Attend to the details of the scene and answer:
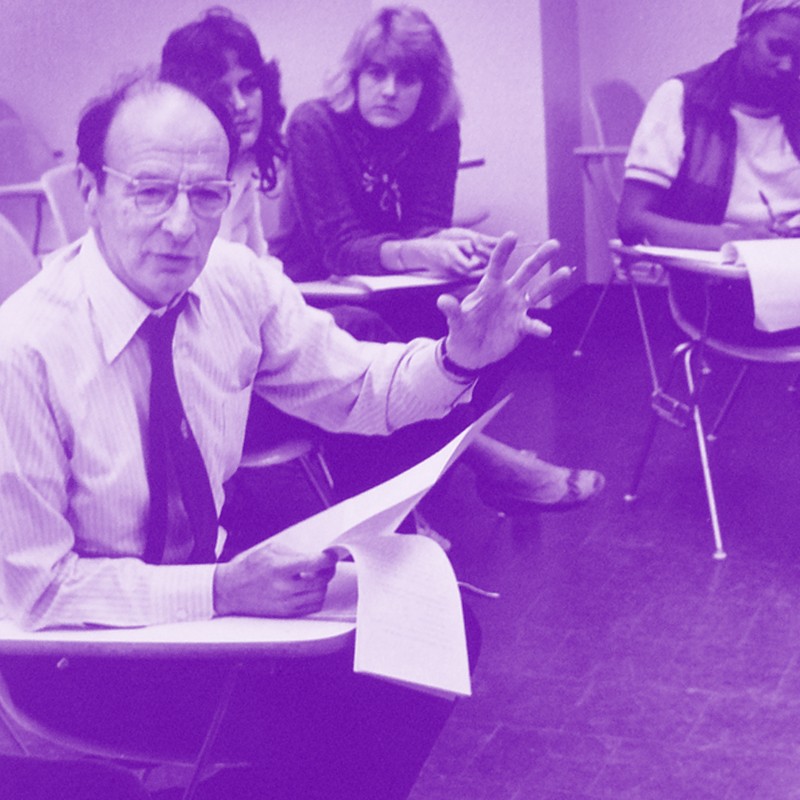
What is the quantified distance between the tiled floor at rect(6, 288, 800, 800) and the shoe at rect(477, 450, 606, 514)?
0.47 ft

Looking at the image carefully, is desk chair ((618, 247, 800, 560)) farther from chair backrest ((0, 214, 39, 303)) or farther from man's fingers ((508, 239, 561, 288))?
chair backrest ((0, 214, 39, 303))

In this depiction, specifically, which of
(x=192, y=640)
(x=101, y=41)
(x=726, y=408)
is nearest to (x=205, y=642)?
(x=192, y=640)

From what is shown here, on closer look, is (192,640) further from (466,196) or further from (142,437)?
(466,196)

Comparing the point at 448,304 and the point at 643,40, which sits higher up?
the point at 448,304

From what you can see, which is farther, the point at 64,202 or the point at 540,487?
Result: the point at 64,202

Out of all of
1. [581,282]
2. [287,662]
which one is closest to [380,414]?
[287,662]

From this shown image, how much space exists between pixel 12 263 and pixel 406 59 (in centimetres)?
140

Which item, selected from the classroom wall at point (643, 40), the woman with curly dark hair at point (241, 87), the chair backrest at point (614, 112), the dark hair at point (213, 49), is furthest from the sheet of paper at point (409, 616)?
the classroom wall at point (643, 40)

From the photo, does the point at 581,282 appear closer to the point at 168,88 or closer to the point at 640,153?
the point at 640,153

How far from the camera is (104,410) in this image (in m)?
1.48

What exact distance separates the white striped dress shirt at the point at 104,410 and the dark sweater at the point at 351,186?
4.67 ft

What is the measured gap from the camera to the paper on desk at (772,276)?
271cm

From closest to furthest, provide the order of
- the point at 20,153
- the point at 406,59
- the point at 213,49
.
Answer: the point at 213,49, the point at 406,59, the point at 20,153

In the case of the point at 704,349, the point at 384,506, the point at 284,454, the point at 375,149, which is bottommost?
the point at 704,349
